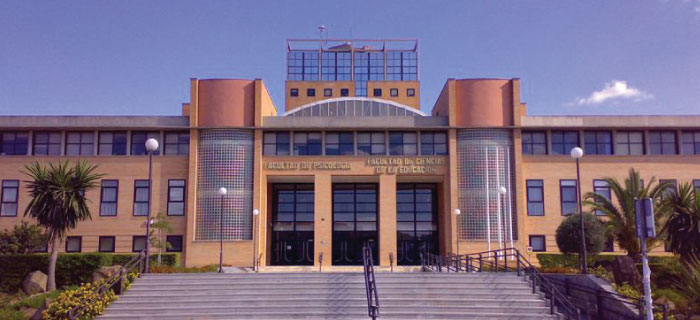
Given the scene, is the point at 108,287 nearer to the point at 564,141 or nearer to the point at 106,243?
the point at 106,243

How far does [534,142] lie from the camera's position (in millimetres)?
38250

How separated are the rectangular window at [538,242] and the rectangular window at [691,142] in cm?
1027

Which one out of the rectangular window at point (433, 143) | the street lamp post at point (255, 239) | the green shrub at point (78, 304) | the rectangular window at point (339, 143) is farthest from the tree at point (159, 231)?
the rectangular window at point (433, 143)

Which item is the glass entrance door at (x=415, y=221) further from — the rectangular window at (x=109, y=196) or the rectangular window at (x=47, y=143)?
the rectangular window at (x=47, y=143)

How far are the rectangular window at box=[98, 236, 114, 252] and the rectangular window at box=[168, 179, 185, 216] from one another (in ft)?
11.9

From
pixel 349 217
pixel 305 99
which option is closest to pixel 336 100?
pixel 349 217

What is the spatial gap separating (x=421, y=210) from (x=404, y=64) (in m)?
34.2

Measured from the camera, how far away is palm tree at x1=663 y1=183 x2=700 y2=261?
2161cm

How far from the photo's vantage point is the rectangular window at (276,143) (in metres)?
38.0

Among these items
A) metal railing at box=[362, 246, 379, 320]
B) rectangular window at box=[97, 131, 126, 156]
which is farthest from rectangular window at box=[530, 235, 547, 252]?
rectangular window at box=[97, 131, 126, 156]

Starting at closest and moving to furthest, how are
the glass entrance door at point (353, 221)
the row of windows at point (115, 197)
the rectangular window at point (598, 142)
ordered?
the row of windows at point (115, 197) → the rectangular window at point (598, 142) → the glass entrance door at point (353, 221)

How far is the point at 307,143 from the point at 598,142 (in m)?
17.4

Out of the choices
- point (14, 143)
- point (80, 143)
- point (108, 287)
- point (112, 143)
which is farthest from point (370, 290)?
point (14, 143)

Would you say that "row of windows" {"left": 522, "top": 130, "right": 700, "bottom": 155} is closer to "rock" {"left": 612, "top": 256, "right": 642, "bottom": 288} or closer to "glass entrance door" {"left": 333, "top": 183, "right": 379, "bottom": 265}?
"glass entrance door" {"left": 333, "top": 183, "right": 379, "bottom": 265}
